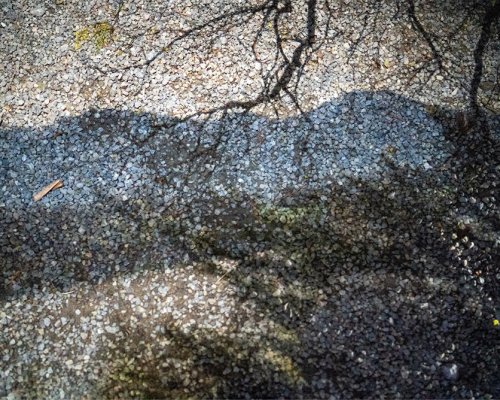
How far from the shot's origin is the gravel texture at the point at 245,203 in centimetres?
488

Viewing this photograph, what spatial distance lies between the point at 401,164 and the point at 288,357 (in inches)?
107

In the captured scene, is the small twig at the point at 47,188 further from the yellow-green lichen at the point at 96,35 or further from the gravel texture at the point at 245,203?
the yellow-green lichen at the point at 96,35

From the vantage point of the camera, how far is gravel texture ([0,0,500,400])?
4.88m

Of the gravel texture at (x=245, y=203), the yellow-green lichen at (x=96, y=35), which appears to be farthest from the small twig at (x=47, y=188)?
the yellow-green lichen at (x=96, y=35)

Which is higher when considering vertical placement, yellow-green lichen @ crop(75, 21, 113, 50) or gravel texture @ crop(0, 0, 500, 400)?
yellow-green lichen @ crop(75, 21, 113, 50)

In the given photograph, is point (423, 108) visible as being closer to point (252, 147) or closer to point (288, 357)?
point (252, 147)

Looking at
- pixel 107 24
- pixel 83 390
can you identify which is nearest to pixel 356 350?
pixel 83 390

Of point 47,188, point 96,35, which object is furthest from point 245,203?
point 96,35

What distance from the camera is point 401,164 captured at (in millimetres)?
5879

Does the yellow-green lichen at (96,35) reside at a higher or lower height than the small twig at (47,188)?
higher

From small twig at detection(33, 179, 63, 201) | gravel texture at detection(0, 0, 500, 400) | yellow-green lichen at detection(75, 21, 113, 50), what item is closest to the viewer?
gravel texture at detection(0, 0, 500, 400)

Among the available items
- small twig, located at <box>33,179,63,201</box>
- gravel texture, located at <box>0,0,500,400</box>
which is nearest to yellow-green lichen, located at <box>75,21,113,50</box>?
gravel texture, located at <box>0,0,500,400</box>

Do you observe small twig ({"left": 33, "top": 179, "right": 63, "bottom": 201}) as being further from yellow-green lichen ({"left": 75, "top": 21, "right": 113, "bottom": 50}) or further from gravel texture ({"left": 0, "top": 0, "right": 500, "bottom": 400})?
yellow-green lichen ({"left": 75, "top": 21, "right": 113, "bottom": 50})

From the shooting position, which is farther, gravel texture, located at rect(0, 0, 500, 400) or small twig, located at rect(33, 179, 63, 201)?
small twig, located at rect(33, 179, 63, 201)
